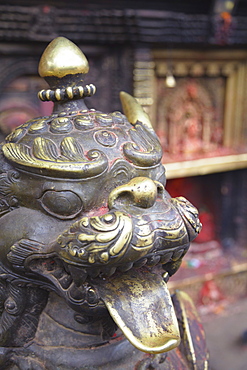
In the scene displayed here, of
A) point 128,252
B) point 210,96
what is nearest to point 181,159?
point 210,96

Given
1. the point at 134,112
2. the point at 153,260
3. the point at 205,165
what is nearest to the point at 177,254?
the point at 153,260

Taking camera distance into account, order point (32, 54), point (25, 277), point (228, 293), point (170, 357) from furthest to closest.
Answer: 1. point (228, 293)
2. point (32, 54)
3. point (170, 357)
4. point (25, 277)

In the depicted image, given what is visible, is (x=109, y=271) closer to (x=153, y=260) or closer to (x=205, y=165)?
(x=153, y=260)

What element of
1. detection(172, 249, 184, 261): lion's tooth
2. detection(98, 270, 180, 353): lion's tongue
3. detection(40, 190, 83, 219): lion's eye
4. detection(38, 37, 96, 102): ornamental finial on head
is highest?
detection(38, 37, 96, 102): ornamental finial on head

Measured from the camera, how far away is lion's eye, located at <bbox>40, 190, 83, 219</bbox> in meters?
0.67

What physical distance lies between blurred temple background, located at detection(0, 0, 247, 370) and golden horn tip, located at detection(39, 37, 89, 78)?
108cm

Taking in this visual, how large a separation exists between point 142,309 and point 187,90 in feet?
6.72

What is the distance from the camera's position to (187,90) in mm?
2490

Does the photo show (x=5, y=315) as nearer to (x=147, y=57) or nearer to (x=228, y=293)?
(x=147, y=57)

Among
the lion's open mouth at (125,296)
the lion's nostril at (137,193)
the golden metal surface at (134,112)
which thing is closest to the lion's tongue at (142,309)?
the lion's open mouth at (125,296)

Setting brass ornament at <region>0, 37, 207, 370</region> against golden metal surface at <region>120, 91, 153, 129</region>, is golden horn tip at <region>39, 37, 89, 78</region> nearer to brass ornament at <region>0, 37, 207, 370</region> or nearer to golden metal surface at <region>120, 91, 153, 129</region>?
brass ornament at <region>0, 37, 207, 370</region>

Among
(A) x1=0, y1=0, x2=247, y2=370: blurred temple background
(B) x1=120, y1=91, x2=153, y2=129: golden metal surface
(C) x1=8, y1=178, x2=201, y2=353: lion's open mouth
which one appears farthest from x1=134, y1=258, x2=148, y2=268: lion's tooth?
(A) x1=0, y1=0, x2=247, y2=370: blurred temple background

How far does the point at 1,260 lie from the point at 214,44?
1984 mm

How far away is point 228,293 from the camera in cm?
279
